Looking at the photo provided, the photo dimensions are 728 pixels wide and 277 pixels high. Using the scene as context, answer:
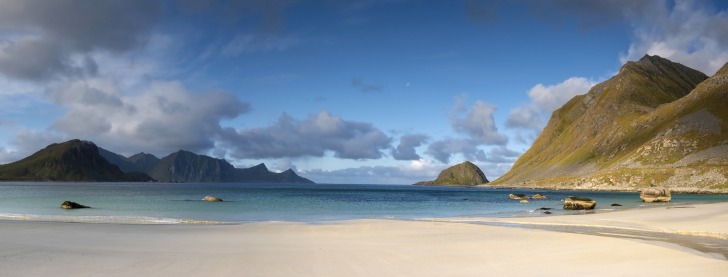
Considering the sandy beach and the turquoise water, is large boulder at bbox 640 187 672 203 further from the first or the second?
the sandy beach

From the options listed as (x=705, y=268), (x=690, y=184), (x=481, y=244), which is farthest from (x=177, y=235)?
(x=690, y=184)

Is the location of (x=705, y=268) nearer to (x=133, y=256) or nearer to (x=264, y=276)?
(x=264, y=276)

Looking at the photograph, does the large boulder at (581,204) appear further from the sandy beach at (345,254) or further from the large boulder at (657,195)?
the sandy beach at (345,254)

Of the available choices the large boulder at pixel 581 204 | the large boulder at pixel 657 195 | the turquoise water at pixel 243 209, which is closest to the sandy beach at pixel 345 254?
the turquoise water at pixel 243 209

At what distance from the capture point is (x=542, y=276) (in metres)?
15.6

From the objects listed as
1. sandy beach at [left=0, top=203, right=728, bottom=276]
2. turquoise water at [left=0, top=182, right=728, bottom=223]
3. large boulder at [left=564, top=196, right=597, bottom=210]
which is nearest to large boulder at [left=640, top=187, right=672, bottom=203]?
turquoise water at [left=0, top=182, right=728, bottom=223]

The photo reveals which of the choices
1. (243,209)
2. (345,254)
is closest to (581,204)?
(243,209)

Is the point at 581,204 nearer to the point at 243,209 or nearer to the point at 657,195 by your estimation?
the point at 657,195

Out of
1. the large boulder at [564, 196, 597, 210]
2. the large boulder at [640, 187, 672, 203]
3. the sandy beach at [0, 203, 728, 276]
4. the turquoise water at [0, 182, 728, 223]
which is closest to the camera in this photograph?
the sandy beach at [0, 203, 728, 276]

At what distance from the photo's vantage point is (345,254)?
2058 centimetres

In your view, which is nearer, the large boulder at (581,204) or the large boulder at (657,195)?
the large boulder at (581,204)

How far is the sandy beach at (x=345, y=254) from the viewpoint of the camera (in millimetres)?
16344

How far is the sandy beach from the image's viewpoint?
16344 millimetres

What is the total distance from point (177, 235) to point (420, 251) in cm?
1616
